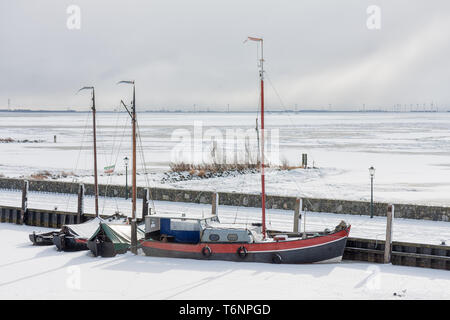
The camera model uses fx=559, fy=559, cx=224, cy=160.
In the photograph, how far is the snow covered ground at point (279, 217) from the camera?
1047 inches

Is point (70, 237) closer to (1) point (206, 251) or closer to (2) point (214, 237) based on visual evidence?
(1) point (206, 251)

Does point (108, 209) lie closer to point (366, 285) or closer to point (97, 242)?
point (97, 242)

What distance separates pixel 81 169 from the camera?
5594 centimetres

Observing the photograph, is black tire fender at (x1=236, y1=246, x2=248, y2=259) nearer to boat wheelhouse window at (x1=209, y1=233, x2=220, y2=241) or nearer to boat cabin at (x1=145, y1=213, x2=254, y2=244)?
boat cabin at (x1=145, y1=213, x2=254, y2=244)

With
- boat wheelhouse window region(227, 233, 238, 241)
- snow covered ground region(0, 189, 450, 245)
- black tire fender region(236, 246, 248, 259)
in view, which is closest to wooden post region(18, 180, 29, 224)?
snow covered ground region(0, 189, 450, 245)

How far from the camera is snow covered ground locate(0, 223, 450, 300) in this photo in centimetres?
2005

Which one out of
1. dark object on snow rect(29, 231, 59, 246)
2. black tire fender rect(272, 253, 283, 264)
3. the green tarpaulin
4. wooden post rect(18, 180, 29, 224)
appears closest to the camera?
black tire fender rect(272, 253, 283, 264)

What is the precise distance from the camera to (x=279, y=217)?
31.5 meters

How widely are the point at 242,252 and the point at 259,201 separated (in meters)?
10.1

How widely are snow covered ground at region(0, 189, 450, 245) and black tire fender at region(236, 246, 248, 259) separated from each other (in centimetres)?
420

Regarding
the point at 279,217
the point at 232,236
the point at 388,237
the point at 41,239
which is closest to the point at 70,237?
the point at 41,239

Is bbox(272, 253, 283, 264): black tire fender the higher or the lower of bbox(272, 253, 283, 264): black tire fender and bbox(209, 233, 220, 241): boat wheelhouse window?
the lower
